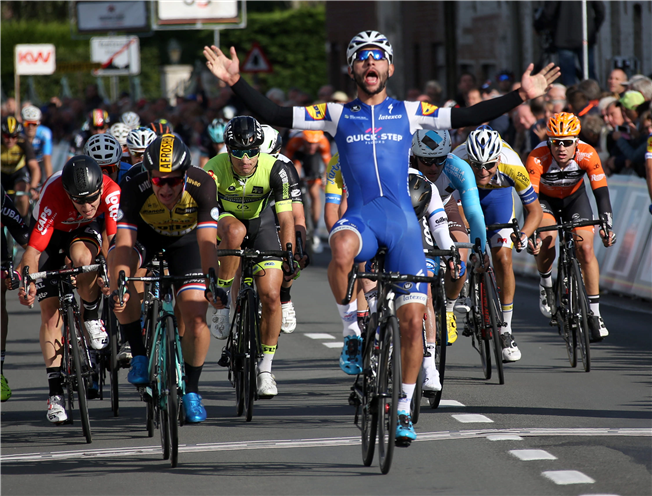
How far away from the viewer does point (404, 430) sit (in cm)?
712

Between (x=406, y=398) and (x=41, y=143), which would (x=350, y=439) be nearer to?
(x=406, y=398)

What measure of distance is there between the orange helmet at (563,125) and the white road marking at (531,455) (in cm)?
425

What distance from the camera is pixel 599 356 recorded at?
11148 millimetres

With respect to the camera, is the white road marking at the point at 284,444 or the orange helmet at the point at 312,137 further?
the orange helmet at the point at 312,137

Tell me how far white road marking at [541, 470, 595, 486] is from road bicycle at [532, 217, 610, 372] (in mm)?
3460

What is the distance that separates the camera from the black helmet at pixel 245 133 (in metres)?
9.05

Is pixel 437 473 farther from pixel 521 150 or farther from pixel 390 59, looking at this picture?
pixel 521 150

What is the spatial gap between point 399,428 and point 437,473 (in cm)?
34

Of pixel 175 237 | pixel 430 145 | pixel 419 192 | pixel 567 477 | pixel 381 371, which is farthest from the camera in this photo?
pixel 430 145

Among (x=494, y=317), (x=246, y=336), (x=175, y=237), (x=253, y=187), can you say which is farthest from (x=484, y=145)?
(x=175, y=237)

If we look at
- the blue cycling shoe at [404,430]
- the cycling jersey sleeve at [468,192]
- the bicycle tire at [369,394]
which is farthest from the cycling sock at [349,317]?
the cycling jersey sleeve at [468,192]

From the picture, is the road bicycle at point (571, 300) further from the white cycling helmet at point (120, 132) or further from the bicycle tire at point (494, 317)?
the white cycling helmet at point (120, 132)

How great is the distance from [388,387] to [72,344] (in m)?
2.40

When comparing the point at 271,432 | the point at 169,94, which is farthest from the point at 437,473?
the point at 169,94
